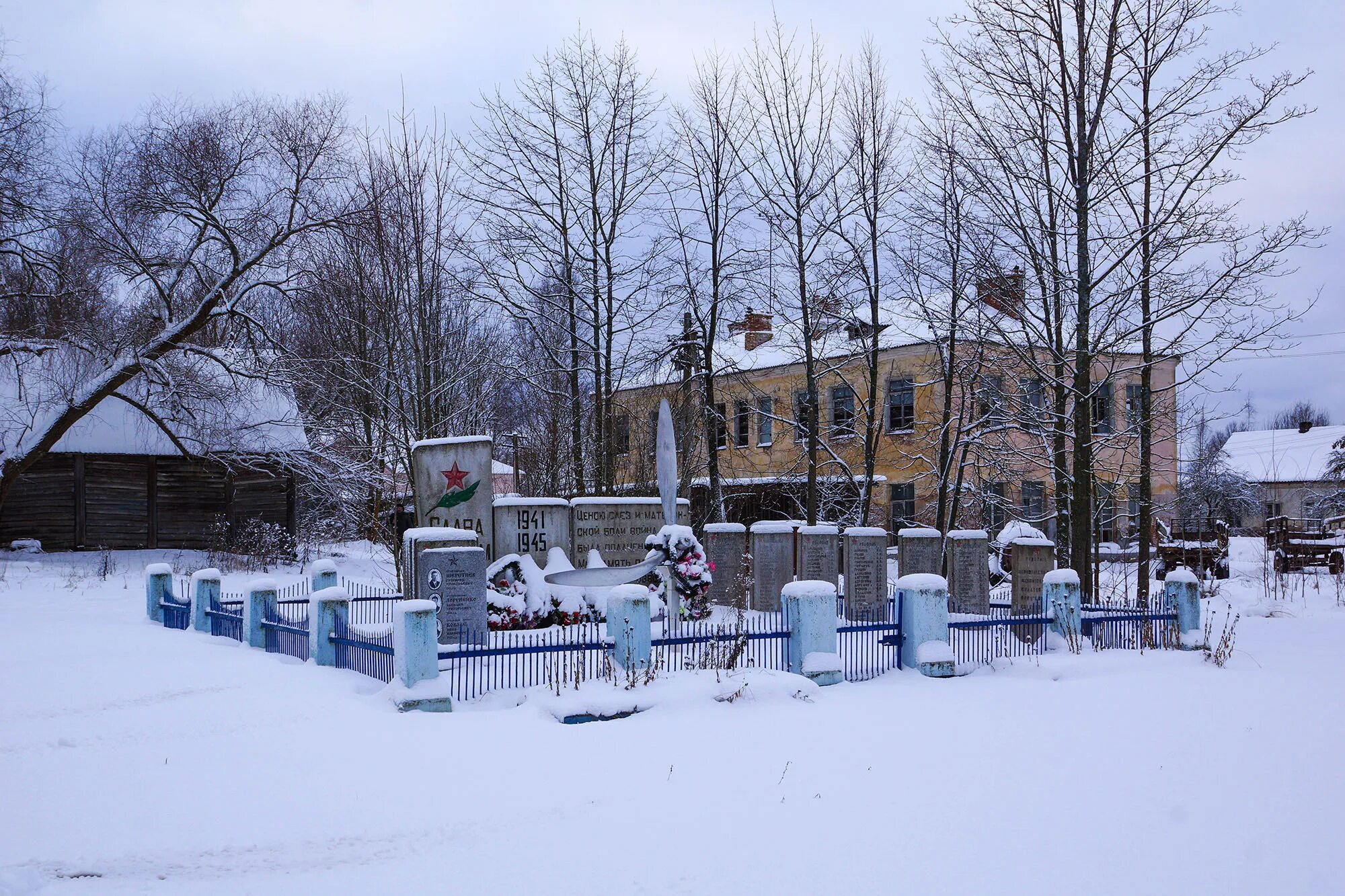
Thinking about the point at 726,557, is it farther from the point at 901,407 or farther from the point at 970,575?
the point at 901,407

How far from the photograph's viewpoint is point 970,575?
1602 cm

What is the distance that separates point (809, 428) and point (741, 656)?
11.5 metres

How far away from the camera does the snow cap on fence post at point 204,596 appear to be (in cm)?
1353

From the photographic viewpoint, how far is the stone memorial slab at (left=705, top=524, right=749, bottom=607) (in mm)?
16812

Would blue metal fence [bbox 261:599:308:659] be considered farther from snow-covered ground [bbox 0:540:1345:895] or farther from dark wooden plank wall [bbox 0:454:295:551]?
dark wooden plank wall [bbox 0:454:295:551]

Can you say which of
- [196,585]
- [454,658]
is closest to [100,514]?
[196,585]

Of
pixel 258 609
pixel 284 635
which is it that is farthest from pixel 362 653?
pixel 258 609

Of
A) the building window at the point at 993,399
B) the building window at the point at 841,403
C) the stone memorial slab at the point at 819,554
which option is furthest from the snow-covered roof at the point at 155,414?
the building window at the point at 841,403

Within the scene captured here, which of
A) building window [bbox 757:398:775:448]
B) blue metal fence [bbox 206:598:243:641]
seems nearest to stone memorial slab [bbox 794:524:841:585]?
blue metal fence [bbox 206:598:243:641]

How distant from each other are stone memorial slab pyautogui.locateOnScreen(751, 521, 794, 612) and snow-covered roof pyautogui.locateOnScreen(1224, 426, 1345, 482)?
139 ft

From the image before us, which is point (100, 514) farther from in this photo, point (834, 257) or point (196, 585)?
point (834, 257)

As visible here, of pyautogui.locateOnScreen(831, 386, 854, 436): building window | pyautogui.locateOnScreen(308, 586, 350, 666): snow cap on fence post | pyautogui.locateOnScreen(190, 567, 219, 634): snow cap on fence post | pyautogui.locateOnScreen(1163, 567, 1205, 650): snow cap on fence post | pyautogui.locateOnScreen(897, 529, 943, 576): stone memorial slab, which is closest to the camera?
pyautogui.locateOnScreen(308, 586, 350, 666): snow cap on fence post

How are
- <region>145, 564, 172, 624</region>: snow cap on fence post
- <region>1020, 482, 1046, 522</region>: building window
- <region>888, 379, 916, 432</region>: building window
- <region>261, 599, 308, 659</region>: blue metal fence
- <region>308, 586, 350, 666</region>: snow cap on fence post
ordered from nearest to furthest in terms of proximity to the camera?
<region>308, 586, 350, 666</region>: snow cap on fence post → <region>261, 599, 308, 659</region>: blue metal fence → <region>145, 564, 172, 624</region>: snow cap on fence post → <region>1020, 482, 1046, 522</region>: building window → <region>888, 379, 916, 432</region>: building window

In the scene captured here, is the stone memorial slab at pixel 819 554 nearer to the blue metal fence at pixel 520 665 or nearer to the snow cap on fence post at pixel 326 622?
the blue metal fence at pixel 520 665
